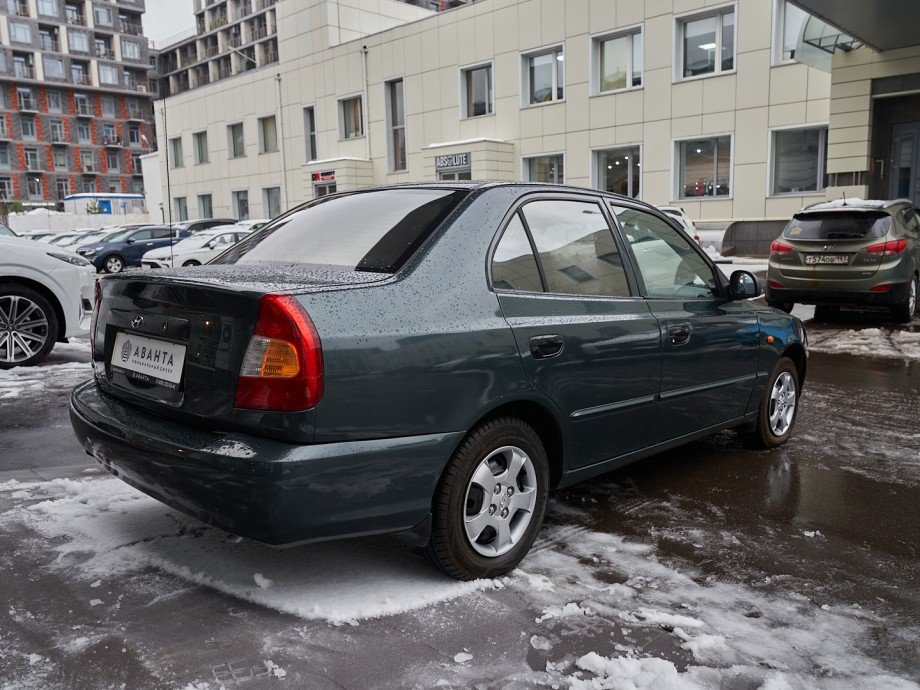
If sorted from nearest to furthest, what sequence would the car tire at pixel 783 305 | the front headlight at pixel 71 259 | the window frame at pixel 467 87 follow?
the front headlight at pixel 71 259 < the car tire at pixel 783 305 < the window frame at pixel 467 87

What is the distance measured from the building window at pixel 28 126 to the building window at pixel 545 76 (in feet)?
237

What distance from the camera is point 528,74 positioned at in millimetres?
27953

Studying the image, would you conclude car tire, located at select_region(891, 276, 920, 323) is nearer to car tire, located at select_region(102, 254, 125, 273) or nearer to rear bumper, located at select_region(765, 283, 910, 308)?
rear bumper, located at select_region(765, 283, 910, 308)

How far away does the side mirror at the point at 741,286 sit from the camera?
14.7 feet

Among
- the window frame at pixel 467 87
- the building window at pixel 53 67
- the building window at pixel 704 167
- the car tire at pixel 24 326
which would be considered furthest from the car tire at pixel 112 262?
the building window at pixel 53 67

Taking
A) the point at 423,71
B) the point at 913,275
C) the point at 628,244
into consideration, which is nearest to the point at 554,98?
the point at 423,71

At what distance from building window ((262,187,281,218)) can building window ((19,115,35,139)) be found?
57463 mm

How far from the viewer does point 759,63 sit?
73.3ft

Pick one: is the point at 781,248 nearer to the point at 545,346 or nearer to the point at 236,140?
the point at 545,346

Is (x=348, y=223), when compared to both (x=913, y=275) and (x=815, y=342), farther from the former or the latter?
(x=913, y=275)

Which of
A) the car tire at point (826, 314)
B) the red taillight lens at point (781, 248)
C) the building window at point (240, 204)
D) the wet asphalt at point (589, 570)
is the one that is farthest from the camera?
Result: the building window at point (240, 204)

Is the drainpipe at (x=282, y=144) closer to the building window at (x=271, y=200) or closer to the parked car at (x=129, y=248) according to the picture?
the building window at (x=271, y=200)

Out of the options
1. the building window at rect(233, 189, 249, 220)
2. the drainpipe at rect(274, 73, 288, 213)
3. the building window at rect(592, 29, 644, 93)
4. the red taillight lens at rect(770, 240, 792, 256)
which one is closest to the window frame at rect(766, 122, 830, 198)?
the building window at rect(592, 29, 644, 93)

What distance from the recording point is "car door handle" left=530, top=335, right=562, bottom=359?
3199mm
